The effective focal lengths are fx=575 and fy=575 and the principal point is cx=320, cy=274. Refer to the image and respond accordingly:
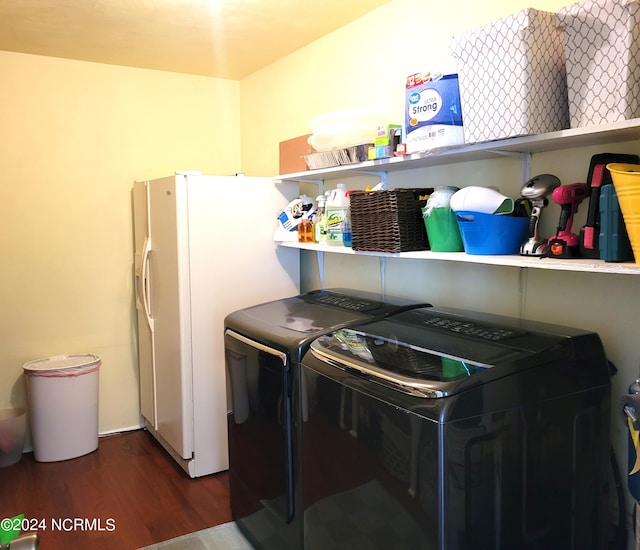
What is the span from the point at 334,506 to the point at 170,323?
1.53m

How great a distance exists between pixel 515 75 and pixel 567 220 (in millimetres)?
439

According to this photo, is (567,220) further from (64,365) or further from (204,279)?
(64,365)

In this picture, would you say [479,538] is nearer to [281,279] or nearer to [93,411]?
[281,279]

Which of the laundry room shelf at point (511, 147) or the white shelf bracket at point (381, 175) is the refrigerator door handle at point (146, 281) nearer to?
the laundry room shelf at point (511, 147)

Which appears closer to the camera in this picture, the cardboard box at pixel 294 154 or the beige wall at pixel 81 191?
the cardboard box at pixel 294 154

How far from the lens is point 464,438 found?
4.50 feet

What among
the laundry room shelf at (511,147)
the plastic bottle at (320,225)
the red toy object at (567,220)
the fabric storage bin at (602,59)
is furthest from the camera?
the plastic bottle at (320,225)

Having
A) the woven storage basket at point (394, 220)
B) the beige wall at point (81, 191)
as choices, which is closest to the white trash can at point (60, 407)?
the beige wall at point (81, 191)

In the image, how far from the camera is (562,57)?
1.60 m

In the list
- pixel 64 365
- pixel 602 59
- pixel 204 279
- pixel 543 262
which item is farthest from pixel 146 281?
pixel 602 59

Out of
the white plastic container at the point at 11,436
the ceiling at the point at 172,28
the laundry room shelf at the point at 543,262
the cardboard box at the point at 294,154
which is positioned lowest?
the white plastic container at the point at 11,436

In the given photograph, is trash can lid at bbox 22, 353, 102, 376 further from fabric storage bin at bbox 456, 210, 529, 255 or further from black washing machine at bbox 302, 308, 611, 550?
fabric storage bin at bbox 456, 210, 529, 255

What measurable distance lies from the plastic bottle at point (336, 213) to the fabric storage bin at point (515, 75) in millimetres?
885

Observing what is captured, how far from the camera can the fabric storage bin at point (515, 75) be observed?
4.92 ft
